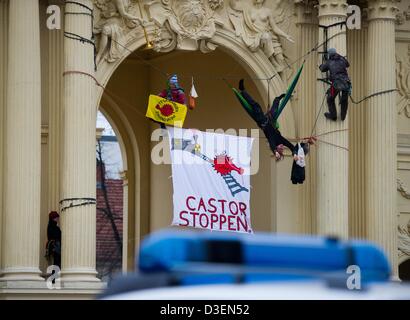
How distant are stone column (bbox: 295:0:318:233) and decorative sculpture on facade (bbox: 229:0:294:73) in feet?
1.77

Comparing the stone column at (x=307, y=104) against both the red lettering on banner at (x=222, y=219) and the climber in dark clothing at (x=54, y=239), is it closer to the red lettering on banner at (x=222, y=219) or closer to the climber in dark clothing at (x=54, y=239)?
the red lettering on banner at (x=222, y=219)

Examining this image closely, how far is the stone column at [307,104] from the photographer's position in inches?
1157

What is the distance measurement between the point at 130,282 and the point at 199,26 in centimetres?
→ 2303

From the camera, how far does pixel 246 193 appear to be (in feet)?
94.9

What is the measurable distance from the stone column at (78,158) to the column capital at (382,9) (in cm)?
574

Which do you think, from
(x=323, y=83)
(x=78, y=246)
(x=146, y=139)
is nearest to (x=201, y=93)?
(x=146, y=139)

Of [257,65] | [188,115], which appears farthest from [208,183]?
[188,115]

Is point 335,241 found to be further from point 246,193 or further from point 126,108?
point 126,108

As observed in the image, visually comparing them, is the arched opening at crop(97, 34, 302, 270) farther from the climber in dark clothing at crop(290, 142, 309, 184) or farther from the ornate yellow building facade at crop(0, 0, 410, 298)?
the climber in dark clothing at crop(290, 142, 309, 184)

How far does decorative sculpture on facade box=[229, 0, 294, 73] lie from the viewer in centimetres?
2941

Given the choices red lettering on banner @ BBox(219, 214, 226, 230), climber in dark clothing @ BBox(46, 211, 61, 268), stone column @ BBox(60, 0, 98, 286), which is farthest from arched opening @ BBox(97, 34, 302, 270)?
climber in dark clothing @ BBox(46, 211, 61, 268)

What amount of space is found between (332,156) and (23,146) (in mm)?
6012

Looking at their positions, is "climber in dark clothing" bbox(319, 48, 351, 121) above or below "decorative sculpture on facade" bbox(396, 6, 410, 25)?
below

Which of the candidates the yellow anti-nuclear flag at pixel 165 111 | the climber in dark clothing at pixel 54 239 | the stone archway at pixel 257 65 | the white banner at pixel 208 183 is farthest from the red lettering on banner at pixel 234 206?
the climber in dark clothing at pixel 54 239
